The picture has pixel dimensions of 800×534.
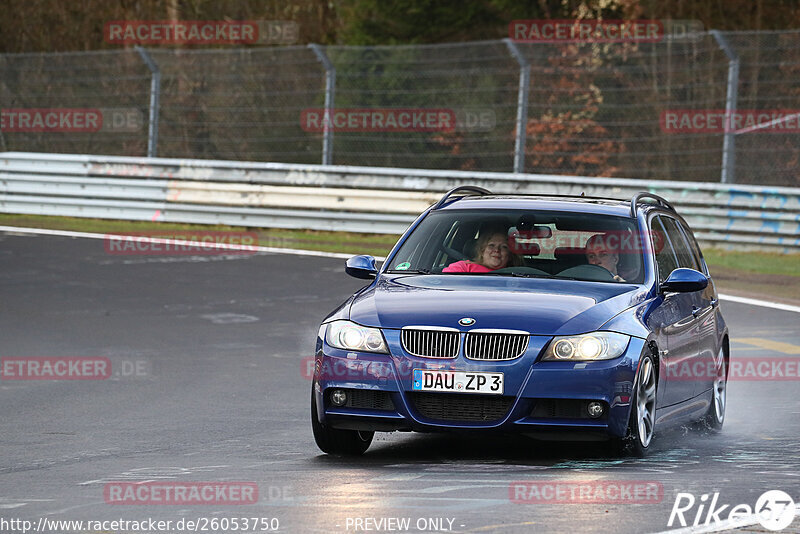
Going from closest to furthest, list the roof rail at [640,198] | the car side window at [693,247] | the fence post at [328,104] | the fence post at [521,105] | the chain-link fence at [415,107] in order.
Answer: the roof rail at [640,198] < the car side window at [693,247] < the fence post at [521,105] < the fence post at [328,104] < the chain-link fence at [415,107]

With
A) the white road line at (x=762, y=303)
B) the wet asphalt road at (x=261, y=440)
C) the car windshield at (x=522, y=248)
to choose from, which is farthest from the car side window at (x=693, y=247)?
the white road line at (x=762, y=303)

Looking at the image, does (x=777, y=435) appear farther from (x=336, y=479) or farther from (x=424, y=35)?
(x=424, y=35)

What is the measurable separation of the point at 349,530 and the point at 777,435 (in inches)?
160

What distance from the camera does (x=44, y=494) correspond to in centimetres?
709

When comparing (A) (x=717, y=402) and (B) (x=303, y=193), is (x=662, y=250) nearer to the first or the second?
(A) (x=717, y=402)

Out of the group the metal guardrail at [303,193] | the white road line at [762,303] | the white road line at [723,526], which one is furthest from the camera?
the metal guardrail at [303,193]

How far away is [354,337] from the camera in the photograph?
26.6ft

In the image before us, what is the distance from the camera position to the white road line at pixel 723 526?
19.6 ft

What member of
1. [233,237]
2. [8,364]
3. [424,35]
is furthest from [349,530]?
[424,35]

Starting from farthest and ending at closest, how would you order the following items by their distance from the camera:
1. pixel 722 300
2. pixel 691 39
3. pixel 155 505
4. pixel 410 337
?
pixel 691 39 < pixel 722 300 < pixel 410 337 < pixel 155 505

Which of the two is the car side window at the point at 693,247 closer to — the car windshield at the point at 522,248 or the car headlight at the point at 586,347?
the car windshield at the point at 522,248

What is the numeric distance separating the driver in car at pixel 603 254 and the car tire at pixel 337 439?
1.73 m

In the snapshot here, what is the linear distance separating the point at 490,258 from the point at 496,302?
1.07 m

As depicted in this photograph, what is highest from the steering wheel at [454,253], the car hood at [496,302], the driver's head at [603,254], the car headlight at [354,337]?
the driver's head at [603,254]
